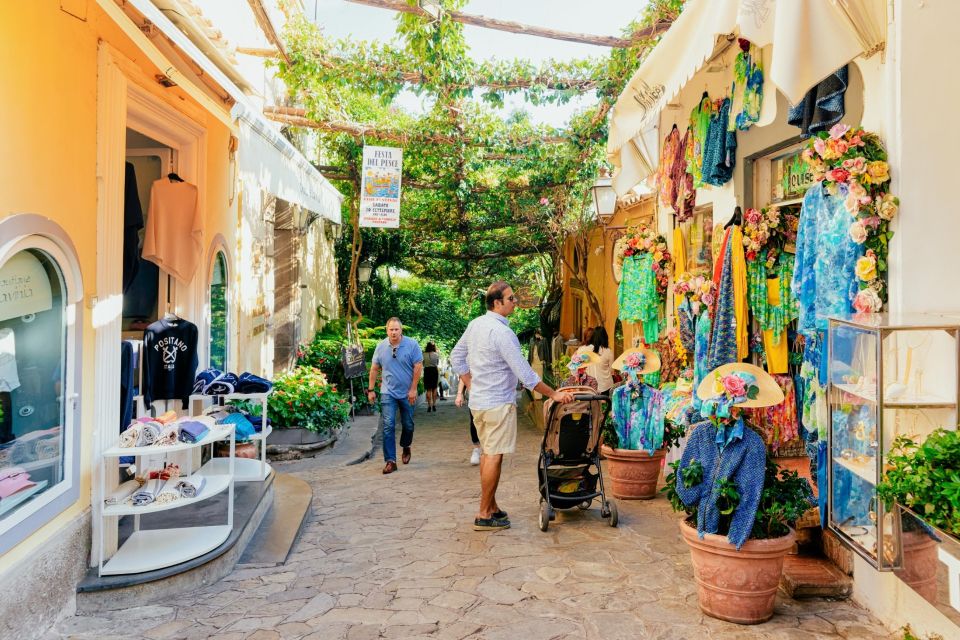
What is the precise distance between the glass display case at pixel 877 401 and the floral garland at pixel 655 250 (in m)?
3.52

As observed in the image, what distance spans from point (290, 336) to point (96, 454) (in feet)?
24.7

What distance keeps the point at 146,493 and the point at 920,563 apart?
14.3 ft

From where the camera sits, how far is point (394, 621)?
405 cm

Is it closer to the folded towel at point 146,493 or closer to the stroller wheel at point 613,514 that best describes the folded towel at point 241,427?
the folded towel at point 146,493

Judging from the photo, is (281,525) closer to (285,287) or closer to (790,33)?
(790,33)

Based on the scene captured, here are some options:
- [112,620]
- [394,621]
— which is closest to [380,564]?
[394,621]

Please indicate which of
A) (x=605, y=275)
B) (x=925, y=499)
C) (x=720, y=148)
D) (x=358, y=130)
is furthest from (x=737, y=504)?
(x=605, y=275)

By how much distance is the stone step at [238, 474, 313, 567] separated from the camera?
503 cm

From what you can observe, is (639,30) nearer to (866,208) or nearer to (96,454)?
(866,208)

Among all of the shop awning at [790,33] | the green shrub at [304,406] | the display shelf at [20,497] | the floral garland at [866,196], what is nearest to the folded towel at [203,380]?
the display shelf at [20,497]

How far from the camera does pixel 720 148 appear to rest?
19.8 ft

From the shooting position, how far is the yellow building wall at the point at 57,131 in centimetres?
339

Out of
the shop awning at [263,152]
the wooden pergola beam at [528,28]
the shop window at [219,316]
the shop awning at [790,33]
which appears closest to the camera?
the shop awning at [790,33]

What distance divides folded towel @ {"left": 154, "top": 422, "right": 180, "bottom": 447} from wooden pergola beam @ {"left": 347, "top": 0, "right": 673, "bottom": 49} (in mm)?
5217
